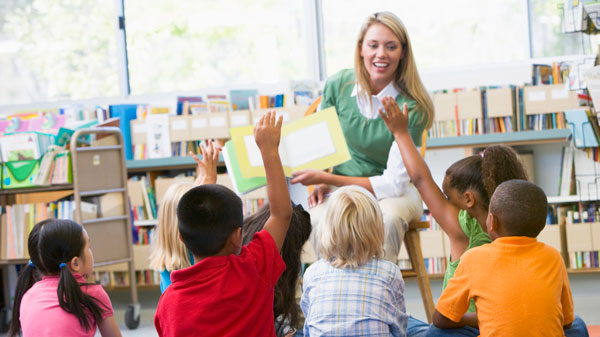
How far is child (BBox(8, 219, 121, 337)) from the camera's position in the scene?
1.92 metres

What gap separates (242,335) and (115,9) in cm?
428

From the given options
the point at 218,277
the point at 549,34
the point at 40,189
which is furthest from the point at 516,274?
the point at 549,34

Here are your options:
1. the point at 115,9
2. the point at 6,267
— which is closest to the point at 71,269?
the point at 6,267

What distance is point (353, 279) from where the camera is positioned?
177cm

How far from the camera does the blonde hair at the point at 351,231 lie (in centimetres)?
179

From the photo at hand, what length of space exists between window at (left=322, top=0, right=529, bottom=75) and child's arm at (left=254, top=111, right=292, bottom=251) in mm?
3013

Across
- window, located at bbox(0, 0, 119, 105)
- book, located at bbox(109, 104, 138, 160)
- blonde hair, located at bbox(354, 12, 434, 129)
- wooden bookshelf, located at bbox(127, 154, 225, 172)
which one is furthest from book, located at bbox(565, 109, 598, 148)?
window, located at bbox(0, 0, 119, 105)

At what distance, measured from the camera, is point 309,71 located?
4.96m

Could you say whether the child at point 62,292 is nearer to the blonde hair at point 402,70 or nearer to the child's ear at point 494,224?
the child's ear at point 494,224

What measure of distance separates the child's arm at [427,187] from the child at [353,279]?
248mm

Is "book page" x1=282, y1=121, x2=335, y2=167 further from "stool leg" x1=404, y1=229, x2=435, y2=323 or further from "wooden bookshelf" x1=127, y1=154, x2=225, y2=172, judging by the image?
"wooden bookshelf" x1=127, y1=154, x2=225, y2=172

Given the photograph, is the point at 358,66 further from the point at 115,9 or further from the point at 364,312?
the point at 115,9

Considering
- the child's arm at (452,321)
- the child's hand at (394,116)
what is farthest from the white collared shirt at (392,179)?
the child's arm at (452,321)

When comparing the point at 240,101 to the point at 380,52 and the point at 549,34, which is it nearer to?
the point at 380,52
